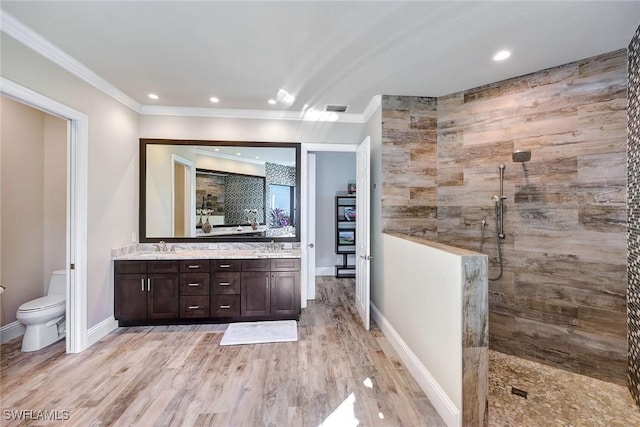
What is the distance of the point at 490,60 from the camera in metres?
2.43

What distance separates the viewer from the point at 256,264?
130 inches

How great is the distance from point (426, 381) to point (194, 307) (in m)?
2.65

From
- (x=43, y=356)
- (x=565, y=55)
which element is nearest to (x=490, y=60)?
(x=565, y=55)

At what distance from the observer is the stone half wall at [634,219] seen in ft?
6.66

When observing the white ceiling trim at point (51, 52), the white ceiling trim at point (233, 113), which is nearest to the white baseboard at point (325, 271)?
the white ceiling trim at point (233, 113)

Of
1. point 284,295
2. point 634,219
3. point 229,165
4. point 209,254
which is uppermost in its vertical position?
point 229,165

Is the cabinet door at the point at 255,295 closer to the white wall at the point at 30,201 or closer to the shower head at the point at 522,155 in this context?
the white wall at the point at 30,201

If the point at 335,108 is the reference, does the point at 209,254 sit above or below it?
below

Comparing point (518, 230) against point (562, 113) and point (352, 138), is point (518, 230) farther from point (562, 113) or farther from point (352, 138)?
point (352, 138)

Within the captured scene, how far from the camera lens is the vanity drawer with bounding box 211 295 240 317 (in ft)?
10.6

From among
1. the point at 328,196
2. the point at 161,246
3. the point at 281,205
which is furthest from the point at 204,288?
the point at 328,196

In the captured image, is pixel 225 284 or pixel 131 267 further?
pixel 225 284

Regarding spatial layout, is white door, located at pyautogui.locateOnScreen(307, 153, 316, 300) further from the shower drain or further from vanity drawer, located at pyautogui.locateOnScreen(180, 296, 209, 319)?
the shower drain

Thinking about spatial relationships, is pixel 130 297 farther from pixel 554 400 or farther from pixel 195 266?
A: pixel 554 400
